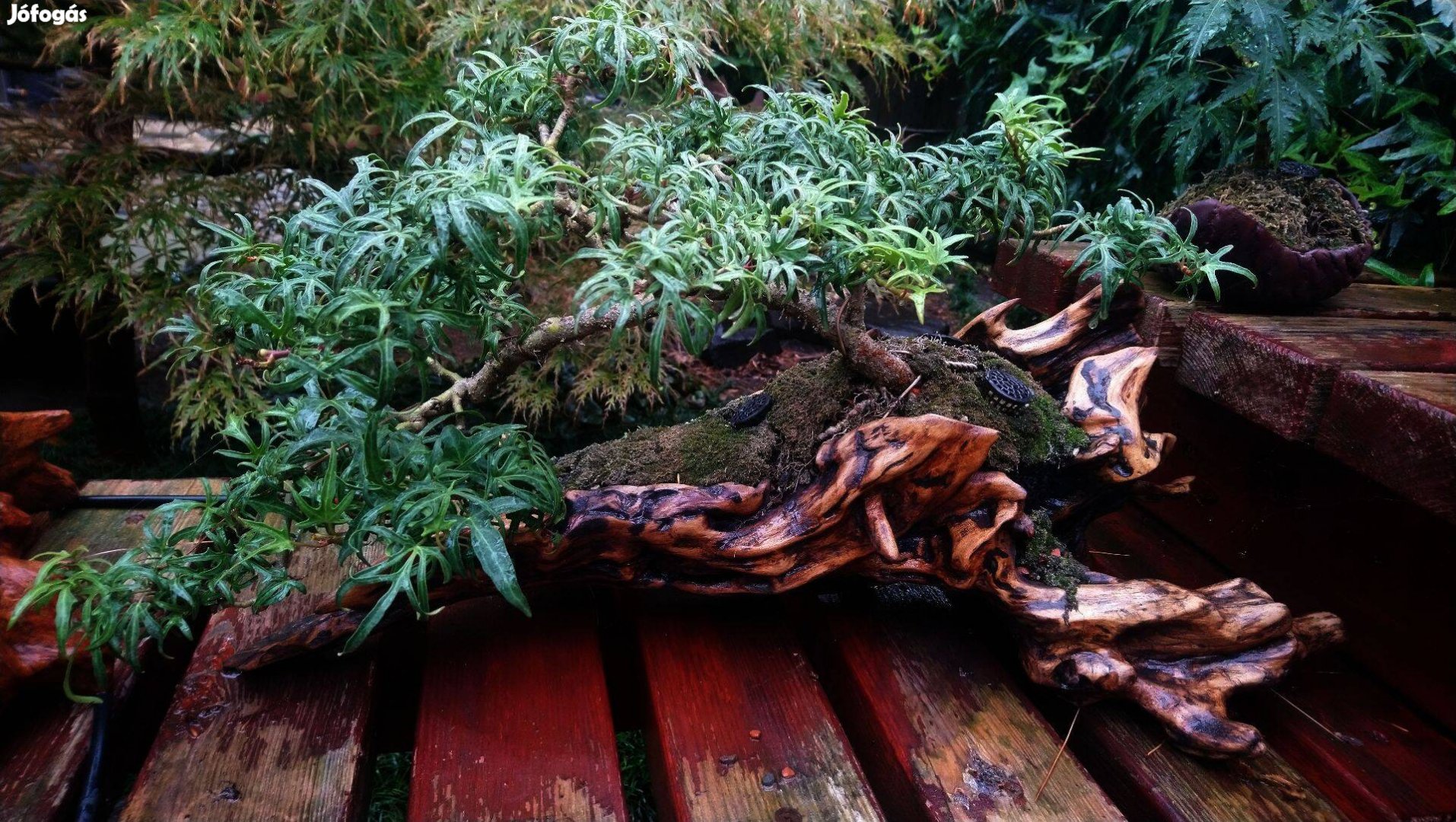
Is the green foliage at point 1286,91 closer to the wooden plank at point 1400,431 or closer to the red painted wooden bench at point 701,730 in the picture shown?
the wooden plank at point 1400,431

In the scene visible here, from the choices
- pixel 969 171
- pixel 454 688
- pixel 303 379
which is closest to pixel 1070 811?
pixel 454 688

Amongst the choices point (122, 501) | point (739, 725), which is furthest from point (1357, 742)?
point (122, 501)

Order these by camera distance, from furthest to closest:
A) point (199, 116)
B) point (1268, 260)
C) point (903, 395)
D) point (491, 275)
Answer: point (199, 116) → point (1268, 260) → point (903, 395) → point (491, 275)

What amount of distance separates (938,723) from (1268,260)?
112cm

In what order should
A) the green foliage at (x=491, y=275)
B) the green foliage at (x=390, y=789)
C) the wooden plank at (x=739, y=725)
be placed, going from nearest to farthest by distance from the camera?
the green foliage at (x=491, y=275) < the wooden plank at (x=739, y=725) < the green foliage at (x=390, y=789)

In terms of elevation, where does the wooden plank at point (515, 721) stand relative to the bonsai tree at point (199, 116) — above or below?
below

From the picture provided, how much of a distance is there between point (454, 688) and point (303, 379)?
544 mm

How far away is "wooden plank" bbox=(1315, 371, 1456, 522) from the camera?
1.25 m

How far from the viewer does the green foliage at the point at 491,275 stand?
3.57ft

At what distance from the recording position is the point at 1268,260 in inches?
67.7

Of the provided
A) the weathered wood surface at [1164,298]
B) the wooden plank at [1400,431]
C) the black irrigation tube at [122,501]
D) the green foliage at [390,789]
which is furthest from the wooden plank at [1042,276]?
the black irrigation tube at [122,501]

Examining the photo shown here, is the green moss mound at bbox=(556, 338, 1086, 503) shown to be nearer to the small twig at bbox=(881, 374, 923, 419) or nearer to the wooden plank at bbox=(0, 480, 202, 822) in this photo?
the small twig at bbox=(881, 374, 923, 419)

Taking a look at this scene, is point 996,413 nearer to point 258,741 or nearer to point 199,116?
point 258,741

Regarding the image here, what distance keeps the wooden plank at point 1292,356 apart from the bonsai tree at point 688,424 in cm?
13
